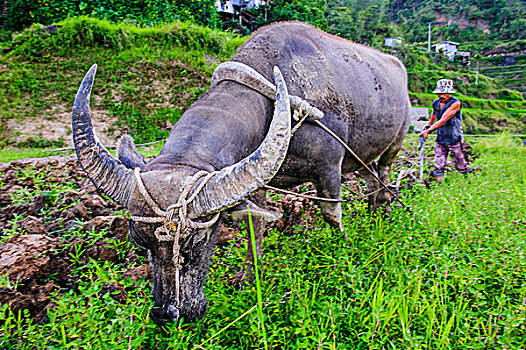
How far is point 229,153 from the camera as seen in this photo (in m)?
2.38

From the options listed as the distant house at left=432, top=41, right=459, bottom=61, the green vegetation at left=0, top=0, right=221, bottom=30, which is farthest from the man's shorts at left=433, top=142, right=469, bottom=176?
the distant house at left=432, top=41, right=459, bottom=61

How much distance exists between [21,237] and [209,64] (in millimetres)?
9755

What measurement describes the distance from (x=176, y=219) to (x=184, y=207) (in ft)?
0.27

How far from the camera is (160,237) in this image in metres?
1.90

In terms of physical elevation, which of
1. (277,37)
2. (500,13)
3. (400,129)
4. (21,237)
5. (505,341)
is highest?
(500,13)

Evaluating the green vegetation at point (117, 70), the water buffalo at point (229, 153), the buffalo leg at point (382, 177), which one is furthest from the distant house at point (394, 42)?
the water buffalo at point (229, 153)

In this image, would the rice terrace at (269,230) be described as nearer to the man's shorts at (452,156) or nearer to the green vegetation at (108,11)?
the man's shorts at (452,156)

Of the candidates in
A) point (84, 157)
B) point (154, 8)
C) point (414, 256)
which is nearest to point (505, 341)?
point (414, 256)

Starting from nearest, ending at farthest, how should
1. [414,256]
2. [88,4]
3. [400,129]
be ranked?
[414,256] → [400,129] → [88,4]

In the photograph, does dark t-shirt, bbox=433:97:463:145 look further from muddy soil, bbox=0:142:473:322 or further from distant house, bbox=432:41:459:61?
distant house, bbox=432:41:459:61

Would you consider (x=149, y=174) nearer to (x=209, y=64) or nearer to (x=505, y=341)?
(x=505, y=341)

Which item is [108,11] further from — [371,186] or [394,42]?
[394,42]

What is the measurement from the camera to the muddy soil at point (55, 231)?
A: 2.45 metres

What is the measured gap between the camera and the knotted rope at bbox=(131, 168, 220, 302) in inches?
74.3
